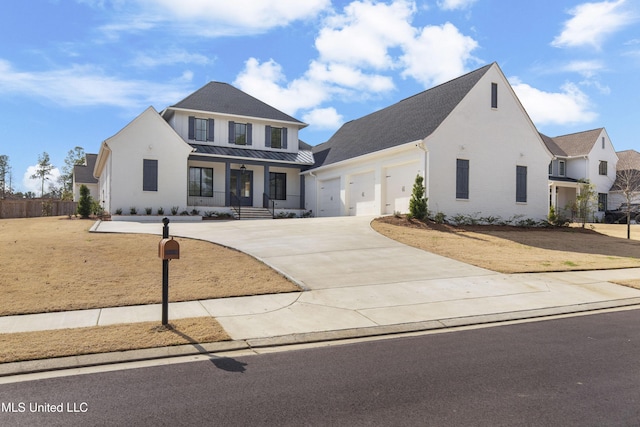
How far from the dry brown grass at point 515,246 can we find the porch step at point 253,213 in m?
9.96

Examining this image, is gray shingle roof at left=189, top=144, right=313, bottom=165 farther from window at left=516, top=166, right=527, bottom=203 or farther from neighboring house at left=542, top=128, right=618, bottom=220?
neighboring house at left=542, top=128, right=618, bottom=220

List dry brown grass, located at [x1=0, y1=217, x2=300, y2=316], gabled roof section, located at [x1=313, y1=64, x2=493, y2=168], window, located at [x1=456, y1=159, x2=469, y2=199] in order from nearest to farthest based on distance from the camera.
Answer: dry brown grass, located at [x1=0, y1=217, x2=300, y2=316] < window, located at [x1=456, y1=159, x2=469, y2=199] < gabled roof section, located at [x1=313, y1=64, x2=493, y2=168]

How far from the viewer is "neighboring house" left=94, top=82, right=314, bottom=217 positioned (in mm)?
23797

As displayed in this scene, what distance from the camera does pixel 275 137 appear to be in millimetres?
31250

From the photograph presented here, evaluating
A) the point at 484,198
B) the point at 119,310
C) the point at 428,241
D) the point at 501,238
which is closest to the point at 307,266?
the point at 119,310

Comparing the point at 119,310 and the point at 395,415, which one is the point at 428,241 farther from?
the point at 395,415

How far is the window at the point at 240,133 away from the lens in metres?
29.4

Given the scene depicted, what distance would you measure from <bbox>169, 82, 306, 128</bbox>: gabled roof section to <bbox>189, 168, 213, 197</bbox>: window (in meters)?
3.94

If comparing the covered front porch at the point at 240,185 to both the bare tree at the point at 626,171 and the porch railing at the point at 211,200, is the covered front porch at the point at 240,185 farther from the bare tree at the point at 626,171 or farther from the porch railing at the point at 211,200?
the bare tree at the point at 626,171

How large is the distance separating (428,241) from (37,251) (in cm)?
1169

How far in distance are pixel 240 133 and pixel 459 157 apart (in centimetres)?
1498

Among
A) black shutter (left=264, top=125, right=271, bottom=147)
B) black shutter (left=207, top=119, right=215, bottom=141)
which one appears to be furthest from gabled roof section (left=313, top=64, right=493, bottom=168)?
black shutter (left=207, top=119, right=215, bottom=141)

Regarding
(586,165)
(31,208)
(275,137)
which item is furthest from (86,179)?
(586,165)

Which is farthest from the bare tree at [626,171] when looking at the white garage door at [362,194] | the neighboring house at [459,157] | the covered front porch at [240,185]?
the covered front porch at [240,185]
